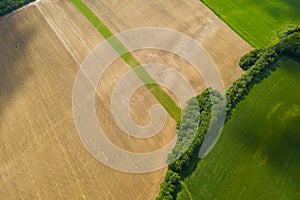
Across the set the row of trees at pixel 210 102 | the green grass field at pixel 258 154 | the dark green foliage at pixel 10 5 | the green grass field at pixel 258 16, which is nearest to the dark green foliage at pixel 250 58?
the row of trees at pixel 210 102

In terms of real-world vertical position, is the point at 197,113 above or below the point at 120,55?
below

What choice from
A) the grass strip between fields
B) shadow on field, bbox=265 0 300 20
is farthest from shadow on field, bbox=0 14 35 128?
shadow on field, bbox=265 0 300 20

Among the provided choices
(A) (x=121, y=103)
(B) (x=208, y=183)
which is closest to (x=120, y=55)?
(A) (x=121, y=103)

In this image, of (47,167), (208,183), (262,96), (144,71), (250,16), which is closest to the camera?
(208,183)

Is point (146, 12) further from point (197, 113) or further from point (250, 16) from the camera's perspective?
point (197, 113)

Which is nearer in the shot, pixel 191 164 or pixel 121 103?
pixel 191 164
